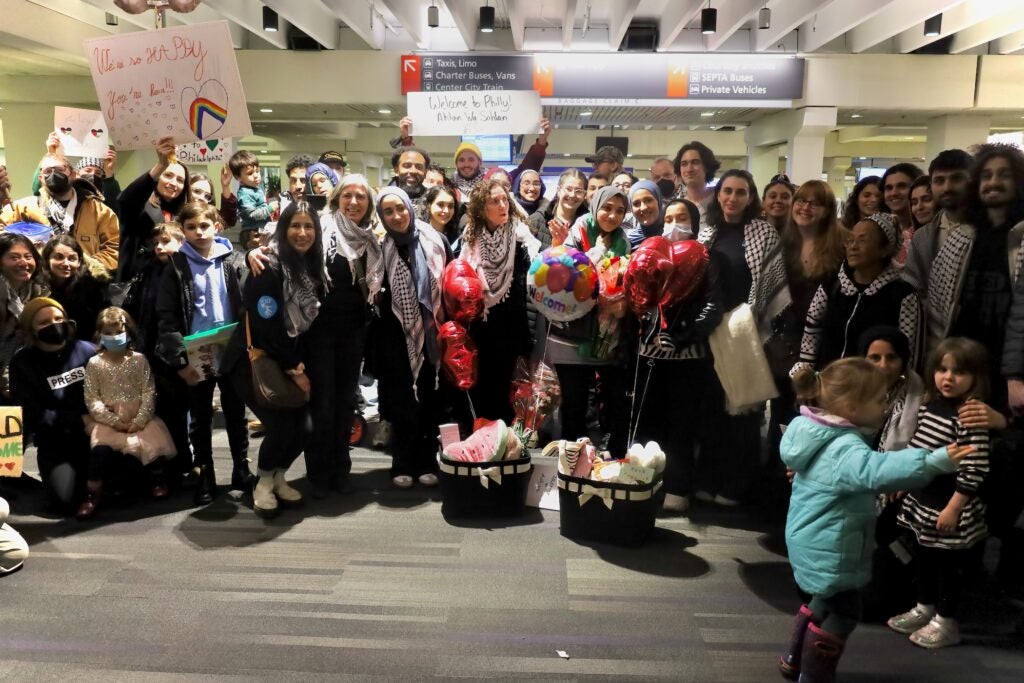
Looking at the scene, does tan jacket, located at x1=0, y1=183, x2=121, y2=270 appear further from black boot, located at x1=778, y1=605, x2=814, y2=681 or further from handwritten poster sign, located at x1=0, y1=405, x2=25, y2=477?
black boot, located at x1=778, y1=605, x2=814, y2=681

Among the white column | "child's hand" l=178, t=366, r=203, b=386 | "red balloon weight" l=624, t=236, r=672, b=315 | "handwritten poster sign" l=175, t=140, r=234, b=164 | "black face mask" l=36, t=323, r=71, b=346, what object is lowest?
"child's hand" l=178, t=366, r=203, b=386

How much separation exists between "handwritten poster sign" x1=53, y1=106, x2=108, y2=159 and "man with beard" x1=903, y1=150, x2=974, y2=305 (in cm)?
451

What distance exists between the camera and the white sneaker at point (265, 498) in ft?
10.0

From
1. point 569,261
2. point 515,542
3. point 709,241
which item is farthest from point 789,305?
point 515,542

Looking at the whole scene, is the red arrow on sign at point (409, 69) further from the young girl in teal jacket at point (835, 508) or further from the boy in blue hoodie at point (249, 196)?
the young girl in teal jacket at point (835, 508)

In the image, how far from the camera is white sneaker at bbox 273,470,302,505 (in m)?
3.14

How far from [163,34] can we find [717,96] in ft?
19.6

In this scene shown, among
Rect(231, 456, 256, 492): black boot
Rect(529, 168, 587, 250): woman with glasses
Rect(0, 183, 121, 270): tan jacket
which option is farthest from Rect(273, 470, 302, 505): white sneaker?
Rect(529, 168, 587, 250): woman with glasses

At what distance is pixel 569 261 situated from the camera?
2.92 metres

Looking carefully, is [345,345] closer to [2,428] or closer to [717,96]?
[2,428]

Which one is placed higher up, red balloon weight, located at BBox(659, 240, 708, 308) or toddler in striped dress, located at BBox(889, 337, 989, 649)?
red balloon weight, located at BBox(659, 240, 708, 308)

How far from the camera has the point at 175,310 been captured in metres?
3.09

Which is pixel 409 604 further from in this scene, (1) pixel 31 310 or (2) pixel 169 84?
(2) pixel 169 84

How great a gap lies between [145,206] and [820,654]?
10.3 feet
